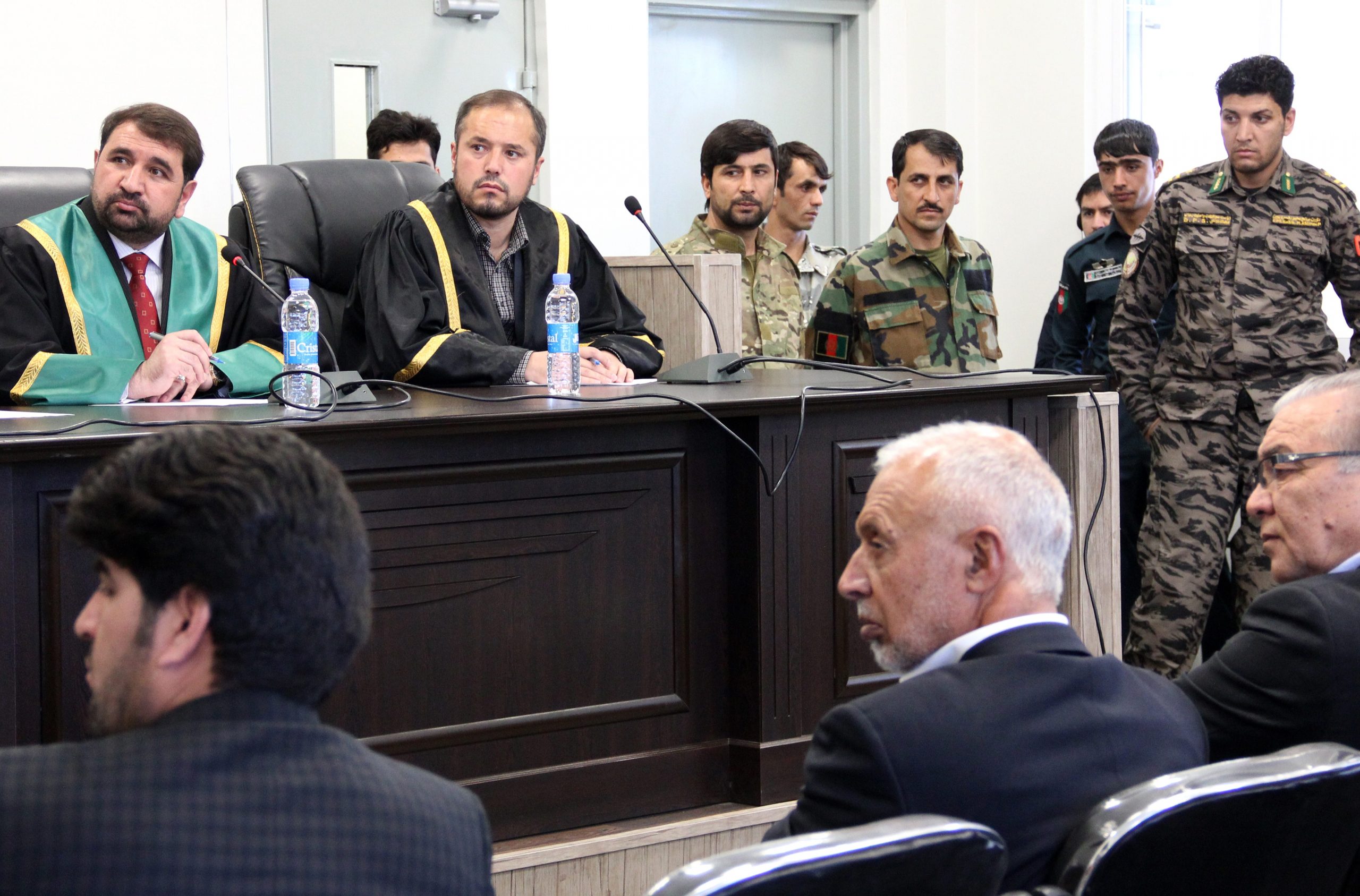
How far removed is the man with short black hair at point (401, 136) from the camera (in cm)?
416

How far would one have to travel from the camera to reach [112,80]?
4062 mm

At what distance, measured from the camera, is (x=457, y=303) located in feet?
9.61

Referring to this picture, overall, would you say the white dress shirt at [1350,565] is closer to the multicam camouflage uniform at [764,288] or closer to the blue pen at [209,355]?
the blue pen at [209,355]

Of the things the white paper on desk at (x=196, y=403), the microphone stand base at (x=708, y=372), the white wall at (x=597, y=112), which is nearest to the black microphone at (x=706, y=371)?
the microphone stand base at (x=708, y=372)

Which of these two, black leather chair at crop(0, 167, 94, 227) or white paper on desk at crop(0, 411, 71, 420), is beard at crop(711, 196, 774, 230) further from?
white paper on desk at crop(0, 411, 71, 420)

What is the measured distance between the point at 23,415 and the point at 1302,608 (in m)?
1.80

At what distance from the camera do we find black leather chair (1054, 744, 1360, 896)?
Answer: 987 mm

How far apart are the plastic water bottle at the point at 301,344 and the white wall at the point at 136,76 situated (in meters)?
1.68

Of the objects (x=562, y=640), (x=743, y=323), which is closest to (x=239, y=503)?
(x=562, y=640)

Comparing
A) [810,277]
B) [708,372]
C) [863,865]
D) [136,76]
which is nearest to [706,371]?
[708,372]

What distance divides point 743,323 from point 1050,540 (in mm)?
2560

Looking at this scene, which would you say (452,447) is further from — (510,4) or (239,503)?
(510,4)

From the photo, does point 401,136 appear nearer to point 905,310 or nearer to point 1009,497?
point 905,310

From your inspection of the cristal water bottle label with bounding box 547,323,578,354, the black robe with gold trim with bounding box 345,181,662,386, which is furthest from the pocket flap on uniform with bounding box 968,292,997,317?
the cristal water bottle label with bounding box 547,323,578,354
